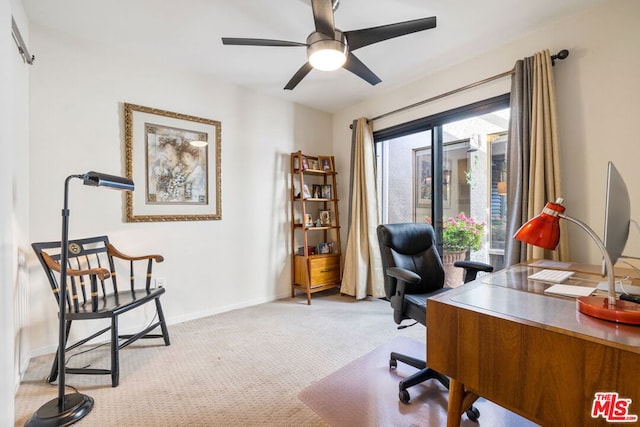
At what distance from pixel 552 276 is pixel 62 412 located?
102 inches

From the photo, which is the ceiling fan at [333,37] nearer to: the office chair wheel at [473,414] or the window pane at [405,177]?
the window pane at [405,177]

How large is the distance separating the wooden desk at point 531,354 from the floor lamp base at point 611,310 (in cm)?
2

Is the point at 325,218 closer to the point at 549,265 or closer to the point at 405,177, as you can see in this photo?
the point at 405,177

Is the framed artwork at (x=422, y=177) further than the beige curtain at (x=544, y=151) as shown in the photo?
Yes

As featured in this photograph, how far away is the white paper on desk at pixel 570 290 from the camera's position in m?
1.17

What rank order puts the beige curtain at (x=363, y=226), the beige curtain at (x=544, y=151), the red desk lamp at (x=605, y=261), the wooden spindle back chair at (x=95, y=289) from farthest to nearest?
the beige curtain at (x=363, y=226) → the beige curtain at (x=544, y=151) → the wooden spindle back chair at (x=95, y=289) → the red desk lamp at (x=605, y=261)

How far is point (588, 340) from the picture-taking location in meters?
0.79

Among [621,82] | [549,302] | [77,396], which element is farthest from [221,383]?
[621,82]

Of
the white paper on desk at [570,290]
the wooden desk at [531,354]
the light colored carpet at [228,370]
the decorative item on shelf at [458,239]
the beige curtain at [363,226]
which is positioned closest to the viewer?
the wooden desk at [531,354]

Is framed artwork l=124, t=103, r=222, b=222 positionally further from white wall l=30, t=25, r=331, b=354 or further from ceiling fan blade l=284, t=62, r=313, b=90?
ceiling fan blade l=284, t=62, r=313, b=90

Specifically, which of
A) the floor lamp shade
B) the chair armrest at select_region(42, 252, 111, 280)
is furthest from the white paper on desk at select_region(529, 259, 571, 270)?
the chair armrest at select_region(42, 252, 111, 280)

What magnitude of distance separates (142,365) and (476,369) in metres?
2.10

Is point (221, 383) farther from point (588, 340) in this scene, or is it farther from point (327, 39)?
point (327, 39)

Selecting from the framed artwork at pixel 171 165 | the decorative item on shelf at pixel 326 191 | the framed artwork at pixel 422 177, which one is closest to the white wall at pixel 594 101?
the framed artwork at pixel 422 177
